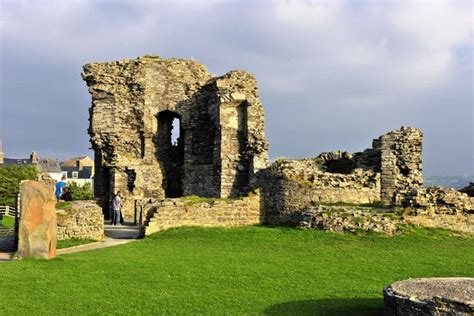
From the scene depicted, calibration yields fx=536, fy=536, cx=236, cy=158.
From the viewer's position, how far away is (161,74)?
25.9 metres

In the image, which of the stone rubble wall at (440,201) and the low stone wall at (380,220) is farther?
the stone rubble wall at (440,201)

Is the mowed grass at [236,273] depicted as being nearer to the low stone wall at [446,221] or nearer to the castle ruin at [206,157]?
the low stone wall at [446,221]

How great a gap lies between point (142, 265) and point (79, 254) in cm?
281

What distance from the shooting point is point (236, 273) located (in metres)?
10.6

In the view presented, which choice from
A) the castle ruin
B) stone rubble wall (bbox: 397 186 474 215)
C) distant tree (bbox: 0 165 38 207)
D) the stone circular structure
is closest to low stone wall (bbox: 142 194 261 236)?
the castle ruin

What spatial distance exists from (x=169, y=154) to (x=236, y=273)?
54.9 feet

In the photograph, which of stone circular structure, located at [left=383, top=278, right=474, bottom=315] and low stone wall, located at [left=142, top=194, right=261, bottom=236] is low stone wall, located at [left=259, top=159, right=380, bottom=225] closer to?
low stone wall, located at [left=142, top=194, right=261, bottom=236]

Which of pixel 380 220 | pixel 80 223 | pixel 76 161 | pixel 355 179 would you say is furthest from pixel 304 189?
pixel 76 161

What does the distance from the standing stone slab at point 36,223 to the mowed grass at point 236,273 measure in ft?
1.66

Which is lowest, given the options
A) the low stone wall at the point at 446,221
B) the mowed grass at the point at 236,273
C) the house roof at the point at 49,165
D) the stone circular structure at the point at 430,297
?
the mowed grass at the point at 236,273

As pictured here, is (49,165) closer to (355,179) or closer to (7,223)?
(7,223)

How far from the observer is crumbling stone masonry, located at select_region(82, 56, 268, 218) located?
24.1 m

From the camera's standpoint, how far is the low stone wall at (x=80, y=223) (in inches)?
643

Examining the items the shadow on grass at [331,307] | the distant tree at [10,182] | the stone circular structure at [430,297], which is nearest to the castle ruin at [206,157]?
the shadow on grass at [331,307]
